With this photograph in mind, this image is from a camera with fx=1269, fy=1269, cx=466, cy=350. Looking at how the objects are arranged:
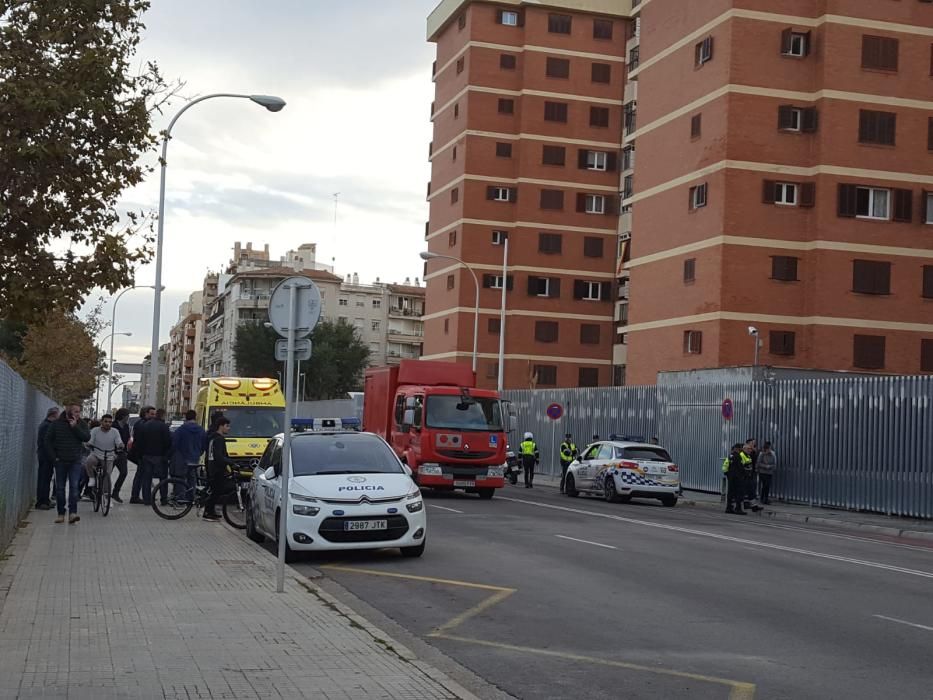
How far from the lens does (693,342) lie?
50.4m

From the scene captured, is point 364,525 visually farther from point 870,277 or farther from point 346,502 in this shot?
point 870,277

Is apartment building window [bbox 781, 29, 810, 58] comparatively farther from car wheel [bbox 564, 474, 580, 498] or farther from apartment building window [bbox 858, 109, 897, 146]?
car wheel [bbox 564, 474, 580, 498]

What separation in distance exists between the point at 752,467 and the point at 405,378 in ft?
29.8

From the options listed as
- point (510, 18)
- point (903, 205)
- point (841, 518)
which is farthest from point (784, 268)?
point (510, 18)

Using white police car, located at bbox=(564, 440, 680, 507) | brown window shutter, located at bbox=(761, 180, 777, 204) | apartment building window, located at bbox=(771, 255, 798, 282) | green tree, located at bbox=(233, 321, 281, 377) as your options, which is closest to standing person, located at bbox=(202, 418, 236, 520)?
white police car, located at bbox=(564, 440, 680, 507)

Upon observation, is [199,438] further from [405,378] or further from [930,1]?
[930,1]

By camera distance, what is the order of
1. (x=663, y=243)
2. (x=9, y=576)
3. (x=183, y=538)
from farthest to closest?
(x=663, y=243), (x=183, y=538), (x=9, y=576)

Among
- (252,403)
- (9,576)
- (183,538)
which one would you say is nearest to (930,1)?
(252,403)

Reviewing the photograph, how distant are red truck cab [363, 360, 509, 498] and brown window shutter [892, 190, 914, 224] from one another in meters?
24.9

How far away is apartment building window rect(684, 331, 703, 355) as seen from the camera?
164 ft

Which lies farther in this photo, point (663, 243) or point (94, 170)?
point (663, 243)

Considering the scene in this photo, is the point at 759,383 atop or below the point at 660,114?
below

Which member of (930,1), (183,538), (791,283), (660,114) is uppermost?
(930,1)

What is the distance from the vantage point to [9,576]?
12.7 metres
